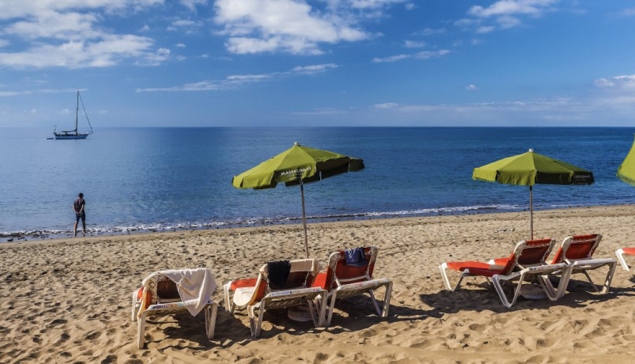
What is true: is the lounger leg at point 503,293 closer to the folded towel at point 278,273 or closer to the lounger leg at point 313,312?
the lounger leg at point 313,312

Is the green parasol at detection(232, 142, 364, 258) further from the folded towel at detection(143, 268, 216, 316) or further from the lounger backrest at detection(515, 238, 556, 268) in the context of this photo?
the lounger backrest at detection(515, 238, 556, 268)

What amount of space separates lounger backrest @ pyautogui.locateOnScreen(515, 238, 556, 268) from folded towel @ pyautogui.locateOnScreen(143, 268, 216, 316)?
4.26 metres

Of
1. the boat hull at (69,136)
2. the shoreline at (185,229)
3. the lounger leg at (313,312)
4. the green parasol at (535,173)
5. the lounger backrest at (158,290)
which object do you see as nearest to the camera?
the lounger backrest at (158,290)

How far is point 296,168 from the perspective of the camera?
6.93 meters

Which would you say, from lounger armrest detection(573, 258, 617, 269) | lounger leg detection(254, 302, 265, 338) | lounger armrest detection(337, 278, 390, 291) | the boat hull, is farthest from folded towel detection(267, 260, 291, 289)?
the boat hull

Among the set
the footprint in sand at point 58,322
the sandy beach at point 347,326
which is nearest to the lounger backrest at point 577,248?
the sandy beach at point 347,326

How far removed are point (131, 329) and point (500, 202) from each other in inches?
954

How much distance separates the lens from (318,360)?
517 cm

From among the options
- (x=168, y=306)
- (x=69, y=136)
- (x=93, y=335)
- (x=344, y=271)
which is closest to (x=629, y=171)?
(x=344, y=271)

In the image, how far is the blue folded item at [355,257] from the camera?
647 centimetres

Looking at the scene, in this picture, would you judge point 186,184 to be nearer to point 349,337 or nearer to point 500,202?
point 500,202

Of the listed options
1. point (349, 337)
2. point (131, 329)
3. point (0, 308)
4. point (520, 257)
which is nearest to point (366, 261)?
point (349, 337)

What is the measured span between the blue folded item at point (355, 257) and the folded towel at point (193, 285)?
68.7 inches

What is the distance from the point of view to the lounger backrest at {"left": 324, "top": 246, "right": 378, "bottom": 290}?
6.29 meters
